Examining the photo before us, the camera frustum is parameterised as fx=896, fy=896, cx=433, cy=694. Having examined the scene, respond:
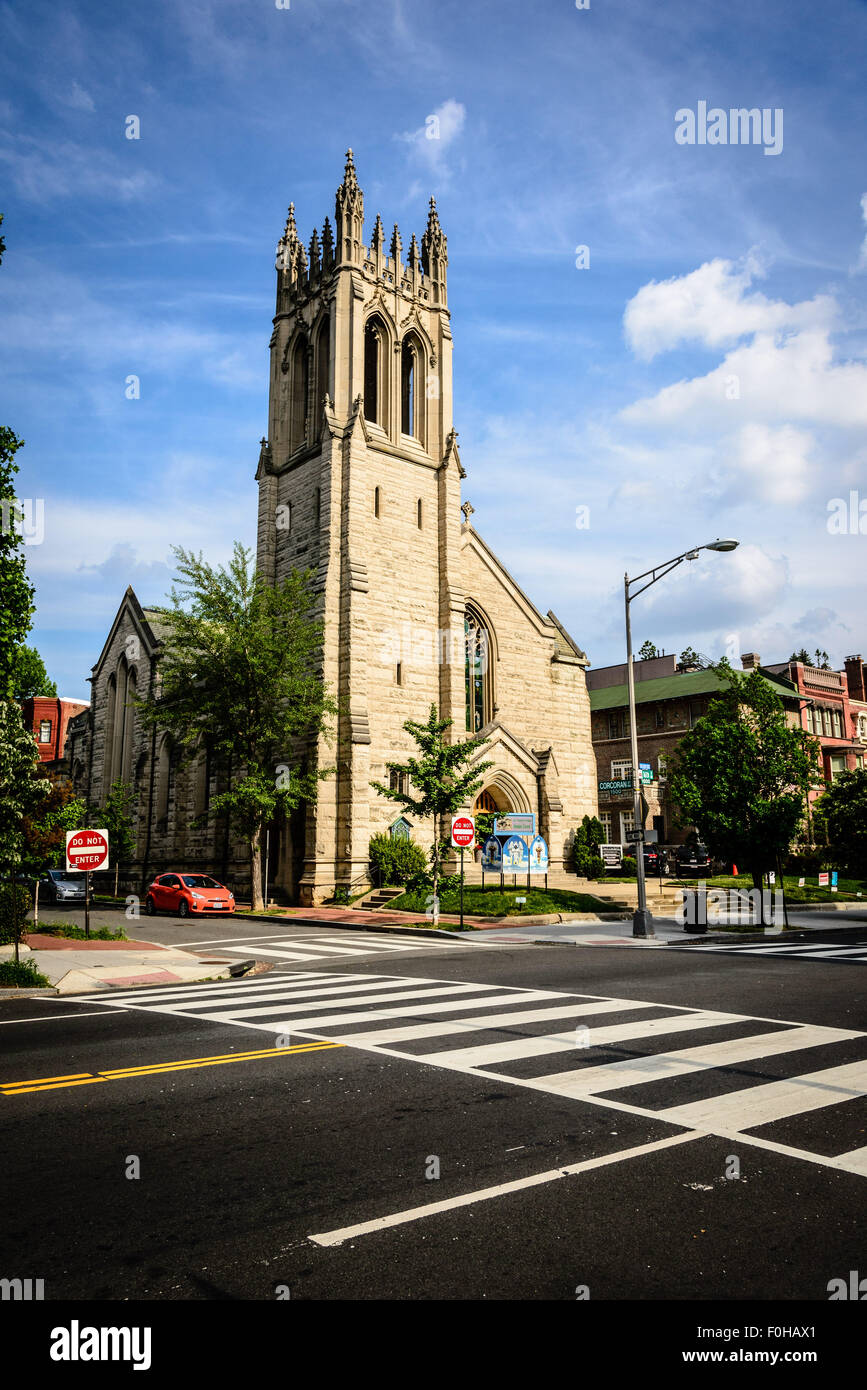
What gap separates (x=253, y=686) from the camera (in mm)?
31438

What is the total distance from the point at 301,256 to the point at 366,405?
7.84 m

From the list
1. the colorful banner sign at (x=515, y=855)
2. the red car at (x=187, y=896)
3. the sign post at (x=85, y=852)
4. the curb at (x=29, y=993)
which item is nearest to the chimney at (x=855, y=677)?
the colorful banner sign at (x=515, y=855)

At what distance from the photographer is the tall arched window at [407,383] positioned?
3891cm

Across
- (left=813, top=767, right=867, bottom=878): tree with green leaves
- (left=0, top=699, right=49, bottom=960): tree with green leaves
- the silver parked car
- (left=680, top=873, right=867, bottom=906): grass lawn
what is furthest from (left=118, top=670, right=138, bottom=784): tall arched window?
(left=813, top=767, right=867, bottom=878): tree with green leaves

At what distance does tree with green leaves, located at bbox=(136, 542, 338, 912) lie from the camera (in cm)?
3089

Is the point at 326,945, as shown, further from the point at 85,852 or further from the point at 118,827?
the point at 118,827

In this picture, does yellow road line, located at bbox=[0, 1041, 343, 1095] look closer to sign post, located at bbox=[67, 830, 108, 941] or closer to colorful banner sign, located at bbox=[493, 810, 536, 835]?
sign post, located at bbox=[67, 830, 108, 941]

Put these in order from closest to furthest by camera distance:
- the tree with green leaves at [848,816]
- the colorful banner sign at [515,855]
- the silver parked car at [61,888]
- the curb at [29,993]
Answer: the curb at [29,993], the colorful banner sign at [515,855], the tree with green leaves at [848,816], the silver parked car at [61,888]

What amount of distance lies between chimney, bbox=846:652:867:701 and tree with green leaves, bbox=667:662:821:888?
129 feet

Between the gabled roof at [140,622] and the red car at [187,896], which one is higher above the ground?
the gabled roof at [140,622]

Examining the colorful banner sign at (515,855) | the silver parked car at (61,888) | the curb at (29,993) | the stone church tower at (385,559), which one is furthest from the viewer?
the silver parked car at (61,888)

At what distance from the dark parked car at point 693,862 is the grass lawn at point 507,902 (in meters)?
12.8

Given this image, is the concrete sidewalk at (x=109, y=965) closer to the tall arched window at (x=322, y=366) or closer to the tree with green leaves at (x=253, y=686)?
the tree with green leaves at (x=253, y=686)
